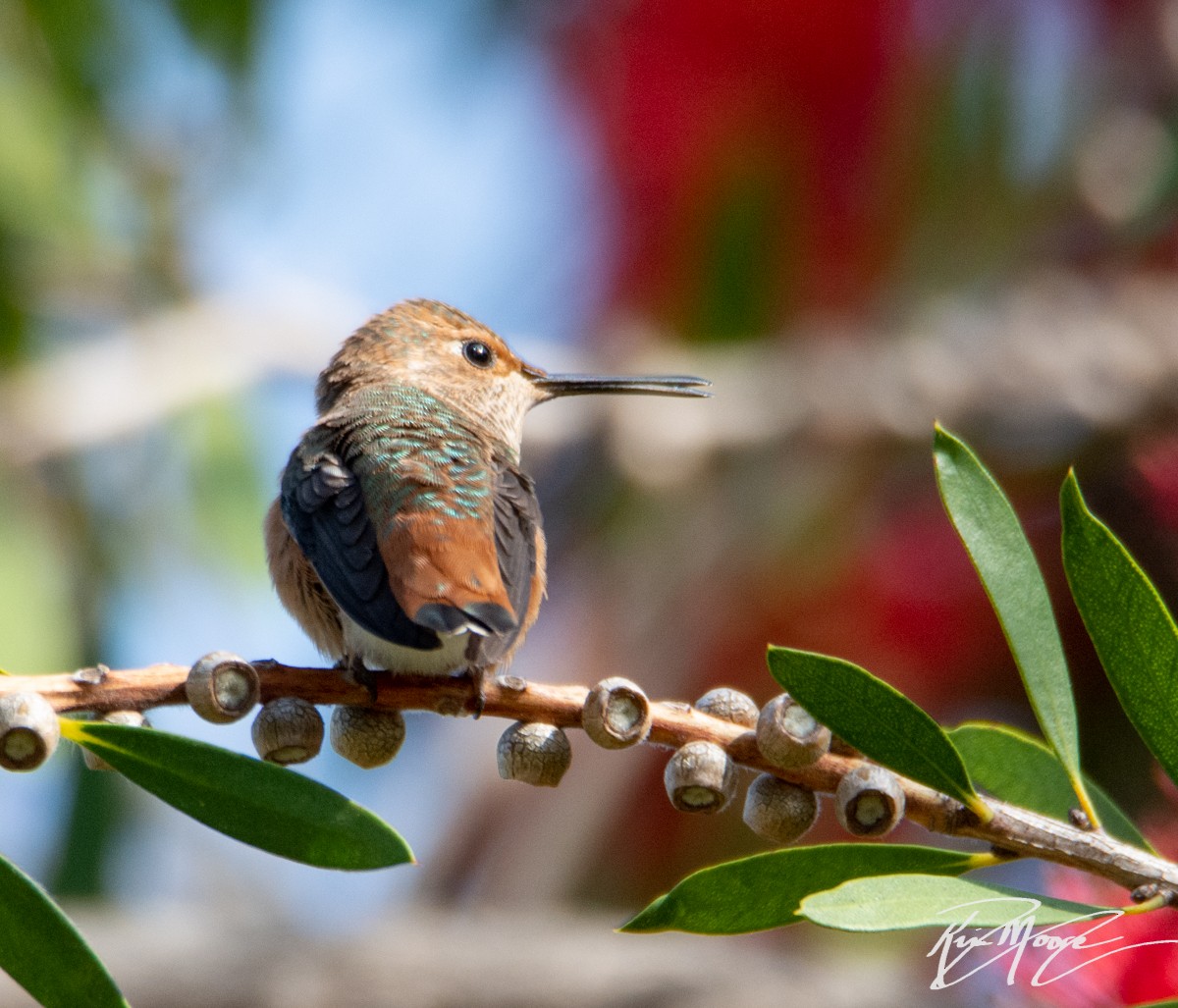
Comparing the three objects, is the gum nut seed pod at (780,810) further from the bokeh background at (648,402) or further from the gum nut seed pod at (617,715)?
the bokeh background at (648,402)

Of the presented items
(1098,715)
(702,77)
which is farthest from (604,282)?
(1098,715)

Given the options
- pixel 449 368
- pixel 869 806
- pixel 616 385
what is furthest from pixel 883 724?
pixel 449 368

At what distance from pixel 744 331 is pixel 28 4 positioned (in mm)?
2188

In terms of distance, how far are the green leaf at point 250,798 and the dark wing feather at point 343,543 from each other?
1.60 ft

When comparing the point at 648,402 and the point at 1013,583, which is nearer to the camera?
the point at 1013,583

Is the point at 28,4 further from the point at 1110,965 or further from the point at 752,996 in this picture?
the point at 1110,965

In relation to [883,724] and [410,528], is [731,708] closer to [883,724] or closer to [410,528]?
[883,724]

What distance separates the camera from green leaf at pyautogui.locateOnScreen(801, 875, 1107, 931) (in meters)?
0.86

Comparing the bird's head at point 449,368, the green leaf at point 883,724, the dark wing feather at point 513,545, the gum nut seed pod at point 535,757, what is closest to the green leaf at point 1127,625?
the green leaf at point 883,724

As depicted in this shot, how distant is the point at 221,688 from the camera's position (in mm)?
1057

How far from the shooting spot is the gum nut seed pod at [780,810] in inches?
40.7

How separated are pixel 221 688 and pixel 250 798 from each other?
0.31 ft

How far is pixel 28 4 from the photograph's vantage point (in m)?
4.03

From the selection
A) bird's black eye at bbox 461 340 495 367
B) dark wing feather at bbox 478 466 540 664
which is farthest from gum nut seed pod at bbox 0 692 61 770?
bird's black eye at bbox 461 340 495 367
